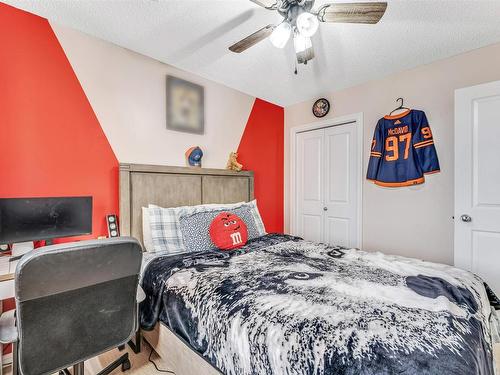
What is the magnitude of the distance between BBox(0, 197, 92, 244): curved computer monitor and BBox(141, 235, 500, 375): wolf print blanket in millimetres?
614

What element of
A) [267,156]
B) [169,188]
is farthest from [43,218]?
[267,156]


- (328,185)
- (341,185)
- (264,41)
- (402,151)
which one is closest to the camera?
(264,41)

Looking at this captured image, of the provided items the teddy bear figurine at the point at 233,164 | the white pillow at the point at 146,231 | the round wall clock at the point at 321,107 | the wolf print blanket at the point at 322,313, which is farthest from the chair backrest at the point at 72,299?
the round wall clock at the point at 321,107

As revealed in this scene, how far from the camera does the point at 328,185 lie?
131 inches

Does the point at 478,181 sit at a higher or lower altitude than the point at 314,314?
higher

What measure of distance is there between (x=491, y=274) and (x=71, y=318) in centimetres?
297

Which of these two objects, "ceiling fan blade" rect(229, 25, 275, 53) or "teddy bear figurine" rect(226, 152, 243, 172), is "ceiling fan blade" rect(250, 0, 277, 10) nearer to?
"ceiling fan blade" rect(229, 25, 275, 53)

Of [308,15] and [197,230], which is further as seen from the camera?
[197,230]

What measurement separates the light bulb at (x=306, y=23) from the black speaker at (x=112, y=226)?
1.97 m

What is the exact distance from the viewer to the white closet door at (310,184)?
342 centimetres

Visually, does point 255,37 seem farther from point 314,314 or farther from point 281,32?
point 314,314

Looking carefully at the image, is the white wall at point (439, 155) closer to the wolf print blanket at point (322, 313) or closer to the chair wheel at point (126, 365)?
the wolf print blanket at point (322, 313)

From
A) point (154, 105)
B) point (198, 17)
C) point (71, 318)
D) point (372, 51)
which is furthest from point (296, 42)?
point (71, 318)

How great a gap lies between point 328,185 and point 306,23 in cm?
222
